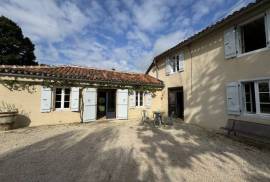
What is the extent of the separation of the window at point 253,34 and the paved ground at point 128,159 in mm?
4516

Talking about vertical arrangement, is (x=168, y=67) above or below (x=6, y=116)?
above

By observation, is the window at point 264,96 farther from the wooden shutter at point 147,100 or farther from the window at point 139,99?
the window at point 139,99

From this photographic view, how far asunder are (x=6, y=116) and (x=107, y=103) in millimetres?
6002

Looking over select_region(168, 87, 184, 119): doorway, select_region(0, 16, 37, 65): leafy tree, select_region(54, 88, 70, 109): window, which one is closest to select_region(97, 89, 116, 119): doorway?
select_region(54, 88, 70, 109): window

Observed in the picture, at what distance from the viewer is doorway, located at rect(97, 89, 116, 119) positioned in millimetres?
11834

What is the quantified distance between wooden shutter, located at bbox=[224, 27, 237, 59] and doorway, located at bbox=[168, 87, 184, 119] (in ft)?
14.4

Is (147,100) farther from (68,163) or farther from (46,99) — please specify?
(68,163)

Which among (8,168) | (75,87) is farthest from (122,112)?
(8,168)

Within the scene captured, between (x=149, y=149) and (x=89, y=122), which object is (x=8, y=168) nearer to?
(x=149, y=149)

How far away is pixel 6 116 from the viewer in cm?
711

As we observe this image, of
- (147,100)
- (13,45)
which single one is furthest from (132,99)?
(13,45)

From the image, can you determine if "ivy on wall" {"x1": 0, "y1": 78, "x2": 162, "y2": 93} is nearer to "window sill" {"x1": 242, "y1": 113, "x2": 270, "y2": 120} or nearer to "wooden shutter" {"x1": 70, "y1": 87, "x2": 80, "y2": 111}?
"wooden shutter" {"x1": 70, "y1": 87, "x2": 80, "y2": 111}

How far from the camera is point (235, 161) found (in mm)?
4098


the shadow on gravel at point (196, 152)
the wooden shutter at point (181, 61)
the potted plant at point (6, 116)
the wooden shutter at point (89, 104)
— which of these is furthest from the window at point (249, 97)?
the potted plant at point (6, 116)
